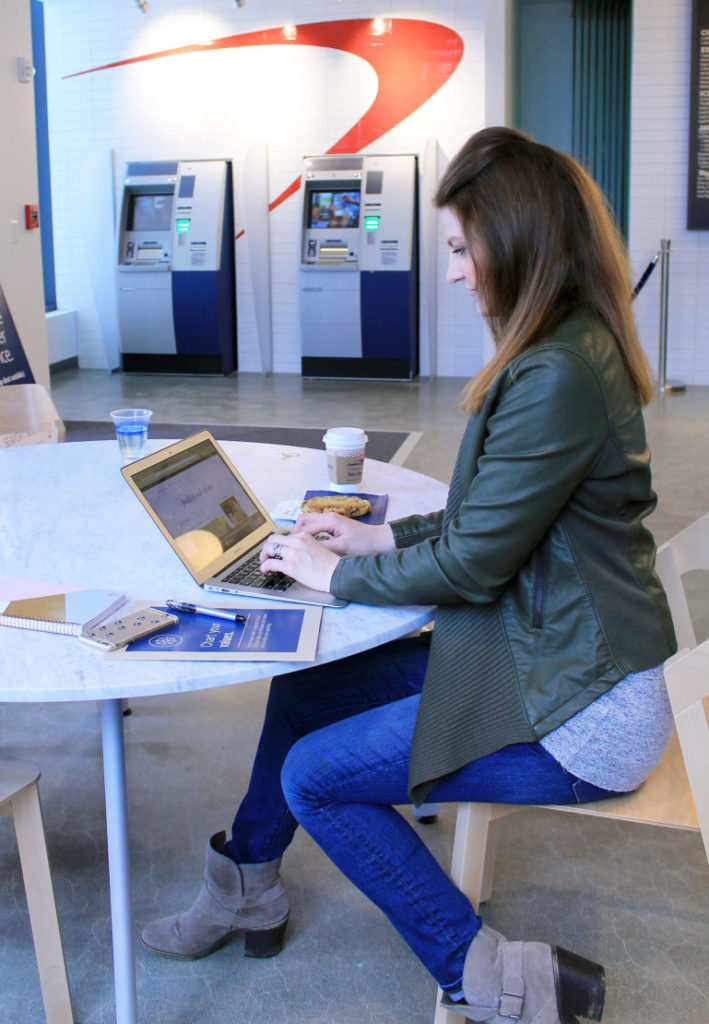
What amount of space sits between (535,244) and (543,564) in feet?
1.45

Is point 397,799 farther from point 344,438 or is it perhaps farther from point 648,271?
point 648,271

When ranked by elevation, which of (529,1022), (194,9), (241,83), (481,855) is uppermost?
(194,9)

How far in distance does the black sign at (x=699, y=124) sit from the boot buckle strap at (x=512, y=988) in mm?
7072

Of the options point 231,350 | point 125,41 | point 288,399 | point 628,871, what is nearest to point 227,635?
point 628,871

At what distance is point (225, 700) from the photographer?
2883 mm

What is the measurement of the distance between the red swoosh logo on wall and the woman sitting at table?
6868mm

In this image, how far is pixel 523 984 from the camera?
1.45 meters

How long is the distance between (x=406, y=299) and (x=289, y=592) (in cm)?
659

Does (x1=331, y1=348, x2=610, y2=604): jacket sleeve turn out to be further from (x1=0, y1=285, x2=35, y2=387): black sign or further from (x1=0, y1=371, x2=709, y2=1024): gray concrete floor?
(x1=0, y1=285, x2=35, y2=387): black sign

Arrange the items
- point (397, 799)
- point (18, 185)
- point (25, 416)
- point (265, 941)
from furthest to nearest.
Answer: point (18, 185) → point (25, 416) → point (265, 941) → point (397, 799)

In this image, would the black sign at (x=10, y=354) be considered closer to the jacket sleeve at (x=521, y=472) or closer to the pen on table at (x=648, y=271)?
the jacket sleeve at (x=521, y=472)

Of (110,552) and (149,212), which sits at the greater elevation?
(149,212)

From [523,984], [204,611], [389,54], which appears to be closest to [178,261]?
[389,54]

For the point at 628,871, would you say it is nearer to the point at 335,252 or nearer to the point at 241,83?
the point at 335,252
